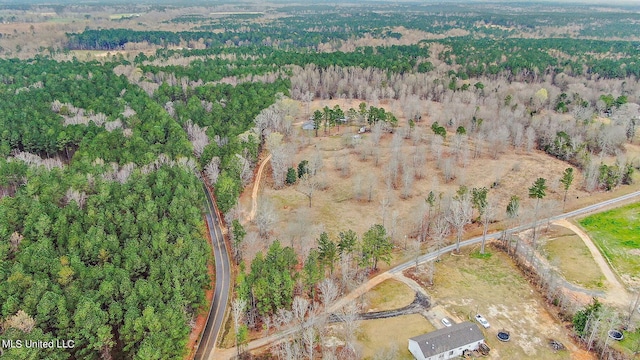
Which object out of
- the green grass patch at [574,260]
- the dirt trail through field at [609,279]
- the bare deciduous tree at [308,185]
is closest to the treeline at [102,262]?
the bare deciduous tree at [308,185]

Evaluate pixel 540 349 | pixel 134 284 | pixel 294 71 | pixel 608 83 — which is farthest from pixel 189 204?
pixel 608 83

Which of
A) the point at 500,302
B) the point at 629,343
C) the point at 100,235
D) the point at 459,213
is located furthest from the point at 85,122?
the point at 629,343

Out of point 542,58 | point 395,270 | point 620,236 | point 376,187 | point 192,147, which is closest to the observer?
point 395,270

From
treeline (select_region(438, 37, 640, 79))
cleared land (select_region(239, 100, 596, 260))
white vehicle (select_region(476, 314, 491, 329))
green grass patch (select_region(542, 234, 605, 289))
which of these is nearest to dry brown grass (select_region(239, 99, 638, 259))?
cleared land (select_region(239, 100, 596, 260))

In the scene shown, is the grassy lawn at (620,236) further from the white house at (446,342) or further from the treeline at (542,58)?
the treeline at (542,58)

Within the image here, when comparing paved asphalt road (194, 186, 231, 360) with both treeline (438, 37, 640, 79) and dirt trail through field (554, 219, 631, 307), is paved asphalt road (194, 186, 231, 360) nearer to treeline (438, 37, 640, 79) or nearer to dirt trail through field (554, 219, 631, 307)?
dirt trail through field (554, 219, 631, 307)

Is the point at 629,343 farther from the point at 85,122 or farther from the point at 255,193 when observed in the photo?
the point at 85,122
